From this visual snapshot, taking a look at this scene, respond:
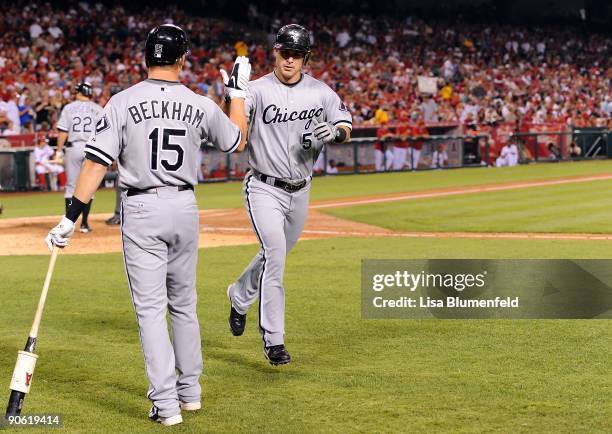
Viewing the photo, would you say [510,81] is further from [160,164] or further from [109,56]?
[160,164]

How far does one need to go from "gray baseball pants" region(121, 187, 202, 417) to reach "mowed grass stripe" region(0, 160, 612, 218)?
12.5 metres

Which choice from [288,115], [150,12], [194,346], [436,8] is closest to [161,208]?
[194,346]

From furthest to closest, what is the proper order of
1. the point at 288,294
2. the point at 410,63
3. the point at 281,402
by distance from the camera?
the point at 410,63 → the point at 288,294 → the point at 281,402

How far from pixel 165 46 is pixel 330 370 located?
238 cm

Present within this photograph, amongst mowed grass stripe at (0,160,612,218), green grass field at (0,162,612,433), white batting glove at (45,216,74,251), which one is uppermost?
white batting glove at (45,216,74,251)

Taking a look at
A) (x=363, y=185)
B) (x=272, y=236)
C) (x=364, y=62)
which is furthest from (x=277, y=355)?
(x=364, y=62)

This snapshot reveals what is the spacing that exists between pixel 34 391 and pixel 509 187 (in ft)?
55.5

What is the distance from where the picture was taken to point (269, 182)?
6730 millimetres

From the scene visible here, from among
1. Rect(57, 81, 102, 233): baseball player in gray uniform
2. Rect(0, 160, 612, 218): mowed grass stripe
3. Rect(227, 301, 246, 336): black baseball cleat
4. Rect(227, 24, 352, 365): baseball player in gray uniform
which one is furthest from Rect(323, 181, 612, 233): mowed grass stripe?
Rect(227, 24, 352, 365): baseball player in gray uniform

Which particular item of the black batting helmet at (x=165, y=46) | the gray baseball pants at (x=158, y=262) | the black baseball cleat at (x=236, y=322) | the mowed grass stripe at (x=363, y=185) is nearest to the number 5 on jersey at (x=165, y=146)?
the gray baseball pants at (x=158, y=262)

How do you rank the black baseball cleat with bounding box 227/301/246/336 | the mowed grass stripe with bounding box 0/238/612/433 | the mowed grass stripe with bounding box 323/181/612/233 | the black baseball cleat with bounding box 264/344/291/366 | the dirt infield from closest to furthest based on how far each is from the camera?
the mowed grass stripe with bounding box 0/238/612/433
the black baseball cleat with bounding box 264/344/291/366
the black baseball cleat with bounding box 227/301/246/336
the dirt infield
the mowed grass stripe with bounding box 323/181/612/233

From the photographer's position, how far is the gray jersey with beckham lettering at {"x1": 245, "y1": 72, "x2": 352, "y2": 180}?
6711 millimetres

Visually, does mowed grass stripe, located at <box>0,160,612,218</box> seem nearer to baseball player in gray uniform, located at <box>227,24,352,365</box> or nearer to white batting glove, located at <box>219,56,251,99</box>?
baseball player in gray uniform, located at <box>227,24,352,365</box>

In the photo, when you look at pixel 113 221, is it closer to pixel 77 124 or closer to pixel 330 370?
pixel 77 124
